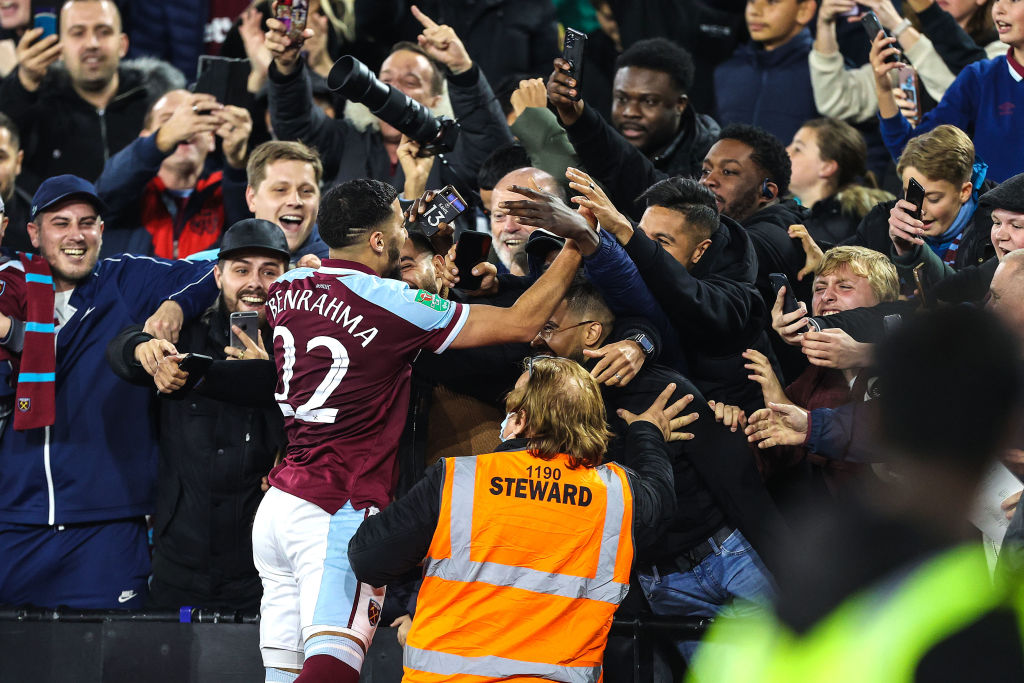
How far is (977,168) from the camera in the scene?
5.14 m

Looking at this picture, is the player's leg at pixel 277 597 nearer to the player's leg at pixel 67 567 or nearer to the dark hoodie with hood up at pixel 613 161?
the player's leg at pixel 67 567

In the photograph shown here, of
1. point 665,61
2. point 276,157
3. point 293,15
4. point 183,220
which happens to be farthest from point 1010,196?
point 183,220

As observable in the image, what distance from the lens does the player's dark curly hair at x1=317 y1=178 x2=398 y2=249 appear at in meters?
4.32

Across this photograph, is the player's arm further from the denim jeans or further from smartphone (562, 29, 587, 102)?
smartphone (562, 29, 587, 102)

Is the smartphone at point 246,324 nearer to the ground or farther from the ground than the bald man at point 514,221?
nearer to the ground

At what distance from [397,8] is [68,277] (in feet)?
11.7

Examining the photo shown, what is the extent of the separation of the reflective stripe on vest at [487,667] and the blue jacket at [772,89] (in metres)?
4.60

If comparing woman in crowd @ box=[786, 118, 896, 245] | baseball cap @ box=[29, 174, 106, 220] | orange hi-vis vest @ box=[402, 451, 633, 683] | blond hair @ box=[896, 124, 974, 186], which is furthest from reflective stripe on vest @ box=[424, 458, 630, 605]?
woman in crowd @ box=[786, 118, 896, 245]

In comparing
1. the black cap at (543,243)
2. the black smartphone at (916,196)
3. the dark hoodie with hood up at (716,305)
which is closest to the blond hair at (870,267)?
the black smartphone at (916,196)

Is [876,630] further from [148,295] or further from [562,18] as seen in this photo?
[562,18]

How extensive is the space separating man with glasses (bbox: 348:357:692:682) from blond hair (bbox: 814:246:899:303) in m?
1.61

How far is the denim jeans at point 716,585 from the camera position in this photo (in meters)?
4.34

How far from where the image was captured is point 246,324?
190 inches

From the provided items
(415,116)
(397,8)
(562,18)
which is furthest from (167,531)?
(562,18)
